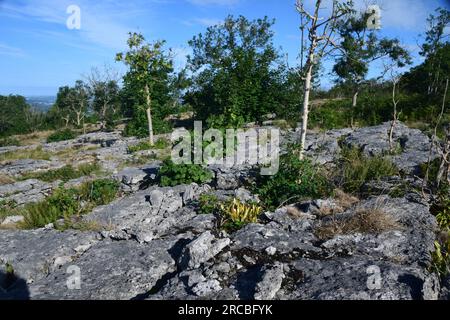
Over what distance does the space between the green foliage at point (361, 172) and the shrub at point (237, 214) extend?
2126mm

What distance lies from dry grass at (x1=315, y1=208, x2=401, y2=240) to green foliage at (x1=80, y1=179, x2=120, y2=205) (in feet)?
15.4

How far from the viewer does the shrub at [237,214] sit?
568cm

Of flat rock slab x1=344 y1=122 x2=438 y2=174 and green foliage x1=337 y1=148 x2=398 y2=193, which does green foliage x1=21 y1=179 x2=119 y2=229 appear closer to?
green foliage x1=337 y1=148 x2=398 y2=193

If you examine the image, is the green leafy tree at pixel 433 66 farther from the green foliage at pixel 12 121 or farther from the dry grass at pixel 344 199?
the green foliage at pixel 12 121

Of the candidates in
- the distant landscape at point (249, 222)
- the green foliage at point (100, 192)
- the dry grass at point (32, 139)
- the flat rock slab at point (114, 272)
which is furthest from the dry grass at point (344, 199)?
the dry grass at point (32, 139)

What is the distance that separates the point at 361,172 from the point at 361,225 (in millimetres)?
2537

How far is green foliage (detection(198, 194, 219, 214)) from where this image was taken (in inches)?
251

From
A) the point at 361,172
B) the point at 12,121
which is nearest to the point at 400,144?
the point at 361,172

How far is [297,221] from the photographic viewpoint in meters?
5.71

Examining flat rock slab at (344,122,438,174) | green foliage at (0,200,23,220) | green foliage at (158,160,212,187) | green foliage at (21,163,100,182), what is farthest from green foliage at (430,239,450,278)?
green foliage at (21,163,100,182)

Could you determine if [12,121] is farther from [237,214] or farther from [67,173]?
[237,214]
